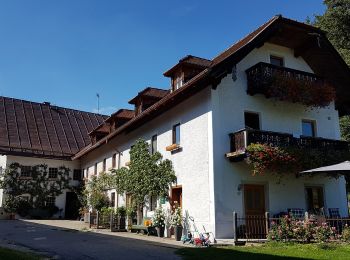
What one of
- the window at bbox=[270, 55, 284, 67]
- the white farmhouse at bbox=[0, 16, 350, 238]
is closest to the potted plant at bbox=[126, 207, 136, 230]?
the white farmhouse at bbox=[0, 16, 350, 238]

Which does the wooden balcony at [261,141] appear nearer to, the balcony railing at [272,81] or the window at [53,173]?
the balcony railing at [272,81]

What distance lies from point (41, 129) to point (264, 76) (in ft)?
87.6

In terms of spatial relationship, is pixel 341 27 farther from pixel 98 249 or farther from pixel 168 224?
pixel 98 249

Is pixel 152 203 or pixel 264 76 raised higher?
pixel 264 76

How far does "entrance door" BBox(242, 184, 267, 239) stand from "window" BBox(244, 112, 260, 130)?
261 centimetres

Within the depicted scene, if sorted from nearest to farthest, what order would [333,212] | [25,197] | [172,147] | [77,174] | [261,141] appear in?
[261,141]
[333,212]
[172,147]
[25,197]
[77,174]

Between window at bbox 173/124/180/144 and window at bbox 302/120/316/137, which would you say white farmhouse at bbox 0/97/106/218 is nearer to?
window at bbox 173/124/180/144

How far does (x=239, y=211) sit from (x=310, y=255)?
526cm

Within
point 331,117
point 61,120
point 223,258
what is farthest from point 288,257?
point 61,120

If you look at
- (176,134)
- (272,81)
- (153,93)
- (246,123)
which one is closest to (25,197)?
(153,93)

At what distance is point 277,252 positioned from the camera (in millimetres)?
11602

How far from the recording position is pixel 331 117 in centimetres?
2016

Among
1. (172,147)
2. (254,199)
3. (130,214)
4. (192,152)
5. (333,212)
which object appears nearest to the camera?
(254,199)

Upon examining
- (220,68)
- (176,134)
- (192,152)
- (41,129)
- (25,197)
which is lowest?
(25,197)
